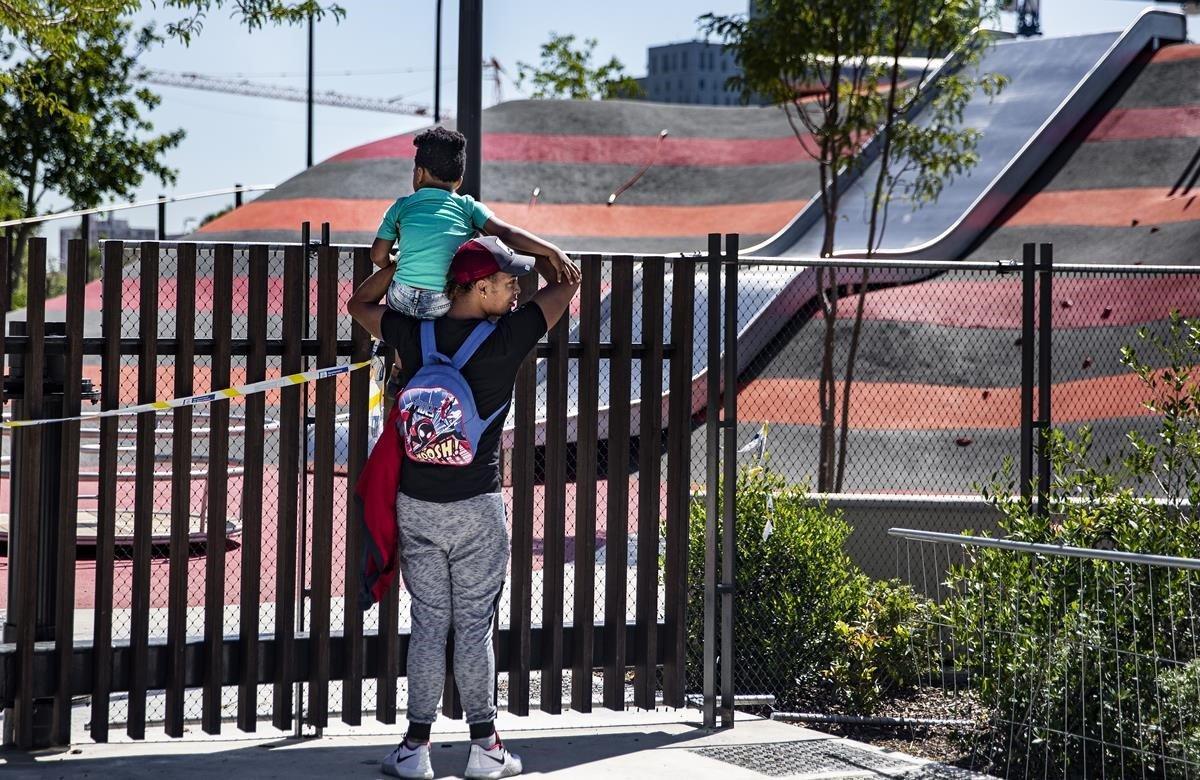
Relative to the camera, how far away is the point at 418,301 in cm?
554

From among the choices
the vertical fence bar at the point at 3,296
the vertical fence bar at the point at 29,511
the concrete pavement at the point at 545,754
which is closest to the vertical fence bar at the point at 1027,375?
the concrete pavement at the point at 545,754

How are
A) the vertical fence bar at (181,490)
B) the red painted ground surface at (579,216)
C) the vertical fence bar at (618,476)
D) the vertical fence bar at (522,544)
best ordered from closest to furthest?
the vertical fence bar at (181,490) → the vertical fence bar at (522,544) → the vertical fence bar at (618,476) → the red painted ground surface at (579,216)

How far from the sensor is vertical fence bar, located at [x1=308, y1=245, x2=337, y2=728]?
615 cm

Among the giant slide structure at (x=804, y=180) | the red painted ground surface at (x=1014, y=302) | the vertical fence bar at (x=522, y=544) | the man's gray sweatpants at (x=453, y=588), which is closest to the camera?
the man's gray sweatpants at (x=453, y=588)

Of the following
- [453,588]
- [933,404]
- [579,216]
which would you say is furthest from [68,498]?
[579,216]

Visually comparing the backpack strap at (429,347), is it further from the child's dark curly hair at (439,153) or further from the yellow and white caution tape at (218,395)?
the yellow and white caution tape at (218,395)

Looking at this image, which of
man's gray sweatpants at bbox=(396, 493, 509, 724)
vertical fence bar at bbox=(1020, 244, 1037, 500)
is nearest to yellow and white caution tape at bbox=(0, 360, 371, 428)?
man's gray sweatpants at bbox=(396, 493, 509, 724)

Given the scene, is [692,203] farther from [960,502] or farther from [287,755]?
[287,755]

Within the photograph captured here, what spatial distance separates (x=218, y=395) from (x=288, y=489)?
1.73 feet

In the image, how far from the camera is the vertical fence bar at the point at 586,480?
656 cm

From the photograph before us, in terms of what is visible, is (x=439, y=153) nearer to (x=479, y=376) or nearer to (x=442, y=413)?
(x=479, y=376)

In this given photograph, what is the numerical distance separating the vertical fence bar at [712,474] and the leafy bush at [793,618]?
0.70 m

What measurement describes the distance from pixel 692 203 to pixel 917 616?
18.4m

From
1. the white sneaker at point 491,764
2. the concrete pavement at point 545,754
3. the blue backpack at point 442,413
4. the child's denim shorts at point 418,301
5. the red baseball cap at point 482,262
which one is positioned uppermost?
the red baseball cap at point 482,262
